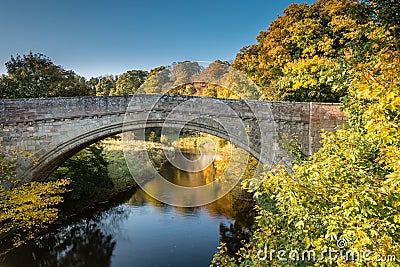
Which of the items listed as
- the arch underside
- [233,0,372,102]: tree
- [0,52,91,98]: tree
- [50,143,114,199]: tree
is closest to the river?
[50,143,114,199]: tree

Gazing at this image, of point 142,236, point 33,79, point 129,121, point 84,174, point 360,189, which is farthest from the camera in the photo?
point 33,79

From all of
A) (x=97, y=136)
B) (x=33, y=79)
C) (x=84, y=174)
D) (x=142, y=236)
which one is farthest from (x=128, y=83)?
(x=142, y=236)

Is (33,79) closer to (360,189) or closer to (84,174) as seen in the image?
(84,174)

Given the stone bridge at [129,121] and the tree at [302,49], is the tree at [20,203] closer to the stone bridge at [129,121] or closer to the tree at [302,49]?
the stone bridge at [129,121]

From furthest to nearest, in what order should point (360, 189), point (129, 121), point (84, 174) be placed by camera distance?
point (84, 174)
point (129, 121)
point (360, 189)

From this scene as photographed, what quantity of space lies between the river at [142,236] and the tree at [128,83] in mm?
19917

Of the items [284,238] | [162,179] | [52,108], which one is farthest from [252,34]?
[284,238]

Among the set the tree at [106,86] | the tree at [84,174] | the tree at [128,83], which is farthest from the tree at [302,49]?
the tree at [106,86]

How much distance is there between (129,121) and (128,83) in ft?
79.3

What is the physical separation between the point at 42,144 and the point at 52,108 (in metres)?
1.19

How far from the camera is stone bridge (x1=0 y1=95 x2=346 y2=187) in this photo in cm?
816

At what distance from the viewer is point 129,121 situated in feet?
29.3

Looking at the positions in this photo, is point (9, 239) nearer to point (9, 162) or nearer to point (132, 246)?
point (9, 162)

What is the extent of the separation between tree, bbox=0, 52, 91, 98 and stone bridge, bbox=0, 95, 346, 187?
6.51 meters
